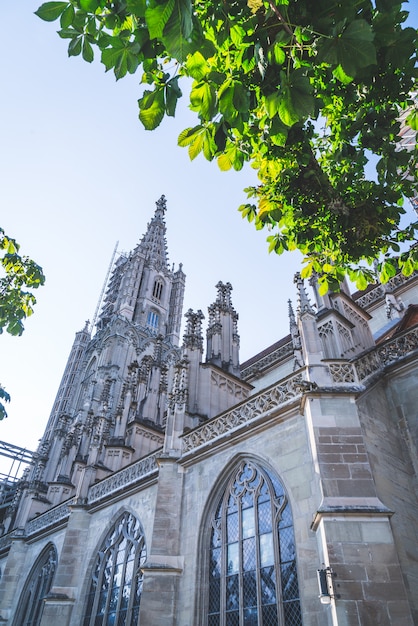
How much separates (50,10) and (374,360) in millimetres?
8832

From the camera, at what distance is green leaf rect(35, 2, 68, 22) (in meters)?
2.77

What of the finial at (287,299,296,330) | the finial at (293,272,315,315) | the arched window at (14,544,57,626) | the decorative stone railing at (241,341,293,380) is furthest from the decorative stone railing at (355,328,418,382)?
the arched window at (14,544,57,626)

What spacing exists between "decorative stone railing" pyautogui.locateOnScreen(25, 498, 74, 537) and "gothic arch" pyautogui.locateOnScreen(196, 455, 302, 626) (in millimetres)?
8934

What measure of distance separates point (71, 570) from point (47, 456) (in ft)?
47.2

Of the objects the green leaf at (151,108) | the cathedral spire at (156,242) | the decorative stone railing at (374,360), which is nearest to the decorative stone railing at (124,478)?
the decorative stone railing at (374,360)

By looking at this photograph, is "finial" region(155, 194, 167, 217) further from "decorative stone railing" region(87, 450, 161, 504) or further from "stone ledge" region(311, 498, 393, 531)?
"stone ledge" region(311, 498, 393, 531)

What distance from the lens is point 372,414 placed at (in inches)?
335

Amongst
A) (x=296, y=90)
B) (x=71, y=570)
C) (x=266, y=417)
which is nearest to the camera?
(x=296, y=90)

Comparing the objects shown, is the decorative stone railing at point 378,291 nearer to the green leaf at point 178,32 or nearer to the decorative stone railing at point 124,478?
the decorative stone railing at point 124,478

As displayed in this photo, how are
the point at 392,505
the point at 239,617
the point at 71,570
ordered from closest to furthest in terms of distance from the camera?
the point at 392,505 → the point at 239,617 → the point at 71,570

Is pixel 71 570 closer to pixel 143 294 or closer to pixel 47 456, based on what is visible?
pixel 47 456

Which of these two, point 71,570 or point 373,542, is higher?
point 71,570

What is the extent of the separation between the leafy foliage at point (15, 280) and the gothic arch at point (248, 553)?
6.00 metres

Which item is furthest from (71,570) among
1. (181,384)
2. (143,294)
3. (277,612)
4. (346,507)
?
(143,294)
